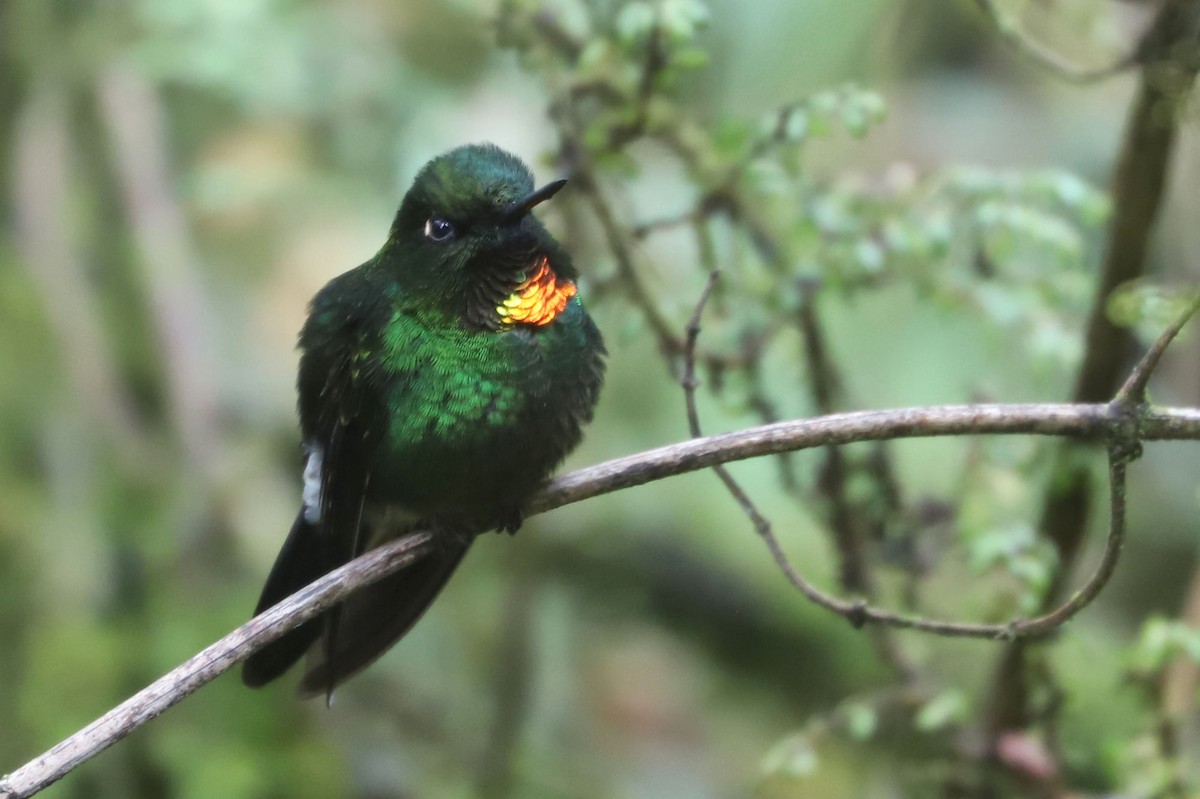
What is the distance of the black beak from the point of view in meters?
1.66

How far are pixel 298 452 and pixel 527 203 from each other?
78.6 inches

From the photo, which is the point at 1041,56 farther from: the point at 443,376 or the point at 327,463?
the point at 327,463

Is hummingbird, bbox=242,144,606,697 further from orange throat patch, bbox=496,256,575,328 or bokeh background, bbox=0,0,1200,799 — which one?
bokeh background, bbox=0,0,1200,799

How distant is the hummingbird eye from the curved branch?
46cm

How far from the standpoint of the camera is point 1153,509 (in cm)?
527

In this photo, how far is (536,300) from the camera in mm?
1948

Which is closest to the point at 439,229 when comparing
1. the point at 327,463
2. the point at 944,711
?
the point at 327,463

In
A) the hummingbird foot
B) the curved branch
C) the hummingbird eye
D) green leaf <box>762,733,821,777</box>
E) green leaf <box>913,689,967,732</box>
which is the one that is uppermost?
the hummingbird eye

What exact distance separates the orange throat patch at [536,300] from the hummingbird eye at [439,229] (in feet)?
0.47

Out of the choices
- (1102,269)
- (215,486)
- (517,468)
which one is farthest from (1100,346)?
(215,486)

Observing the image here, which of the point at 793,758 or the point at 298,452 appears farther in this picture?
the point at 298,452

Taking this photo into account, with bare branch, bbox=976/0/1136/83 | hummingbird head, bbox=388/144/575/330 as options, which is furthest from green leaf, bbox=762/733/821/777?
bare branch, bbox=976/0/1136/83

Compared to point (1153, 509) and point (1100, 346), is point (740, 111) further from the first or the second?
point (1153, 509)

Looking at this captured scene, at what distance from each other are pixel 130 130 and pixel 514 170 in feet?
9.70
